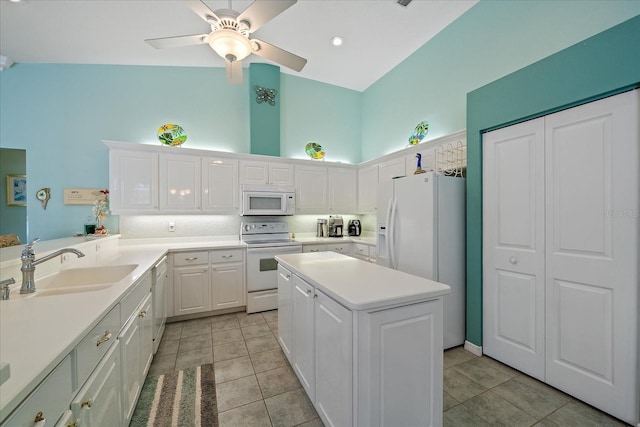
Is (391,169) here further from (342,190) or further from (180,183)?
(180,183)

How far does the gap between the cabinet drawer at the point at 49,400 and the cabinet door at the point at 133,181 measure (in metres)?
2.80

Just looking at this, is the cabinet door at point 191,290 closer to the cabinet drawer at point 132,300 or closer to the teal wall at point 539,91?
the cabinet drawer at point 132,300

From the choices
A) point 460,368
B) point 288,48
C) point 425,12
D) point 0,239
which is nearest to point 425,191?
point 460,368


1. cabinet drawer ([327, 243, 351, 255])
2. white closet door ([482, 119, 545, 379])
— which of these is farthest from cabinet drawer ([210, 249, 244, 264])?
white closet door ([482, 119, 545, 379])

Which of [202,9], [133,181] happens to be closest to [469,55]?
[202,9]

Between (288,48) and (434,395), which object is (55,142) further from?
(434,395)

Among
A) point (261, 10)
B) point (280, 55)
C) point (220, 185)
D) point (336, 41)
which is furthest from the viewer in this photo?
point (220, 185)

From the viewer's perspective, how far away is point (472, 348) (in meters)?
2.43

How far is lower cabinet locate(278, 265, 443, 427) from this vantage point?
46.9 inches

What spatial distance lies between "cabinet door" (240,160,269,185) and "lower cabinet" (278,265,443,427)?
2.63 metres

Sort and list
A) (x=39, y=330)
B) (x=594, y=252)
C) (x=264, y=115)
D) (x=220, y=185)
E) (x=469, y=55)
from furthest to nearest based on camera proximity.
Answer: (x=264, y=115) → (x=220, y=185) → (x=469, y=55) → (x=594, y=252) → (x=39, y=330)

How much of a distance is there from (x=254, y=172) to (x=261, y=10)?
7.29 ft

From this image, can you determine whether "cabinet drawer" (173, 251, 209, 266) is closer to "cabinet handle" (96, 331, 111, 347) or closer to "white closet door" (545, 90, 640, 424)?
"cabinet handle" (96, 331, 111, 347)

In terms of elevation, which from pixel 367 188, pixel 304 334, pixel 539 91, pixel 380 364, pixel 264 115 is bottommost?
pixel 304 334
